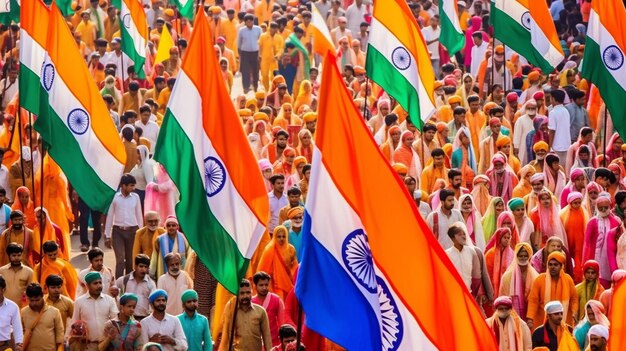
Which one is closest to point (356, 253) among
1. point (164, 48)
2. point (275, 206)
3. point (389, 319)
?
point (389, 319)

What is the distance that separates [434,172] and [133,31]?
546cm

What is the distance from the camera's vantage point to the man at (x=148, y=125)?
20.3 meters

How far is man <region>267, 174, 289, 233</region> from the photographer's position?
1738 cm

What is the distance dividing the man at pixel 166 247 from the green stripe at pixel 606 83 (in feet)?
12.7

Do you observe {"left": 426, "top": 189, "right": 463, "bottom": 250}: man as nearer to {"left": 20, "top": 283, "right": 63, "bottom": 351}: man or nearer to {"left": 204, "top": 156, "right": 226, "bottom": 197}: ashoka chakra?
{"left": 20, "top": 283, "right": 63, "bottom": 351}: man

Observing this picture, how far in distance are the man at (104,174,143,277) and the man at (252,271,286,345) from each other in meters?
3.02

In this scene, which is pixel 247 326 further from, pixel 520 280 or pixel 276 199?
pixel 276 199

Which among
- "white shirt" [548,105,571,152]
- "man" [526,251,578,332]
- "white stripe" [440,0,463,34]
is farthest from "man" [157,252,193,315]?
"white stripe" [440,0,463,34]

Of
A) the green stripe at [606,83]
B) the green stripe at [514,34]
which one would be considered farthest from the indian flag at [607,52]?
the green stripe at [514,34]

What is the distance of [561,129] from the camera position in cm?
2036

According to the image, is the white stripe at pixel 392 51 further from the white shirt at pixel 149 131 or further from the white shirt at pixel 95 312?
the white shirt at pixel 95 312

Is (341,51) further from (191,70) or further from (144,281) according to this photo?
(191,70)

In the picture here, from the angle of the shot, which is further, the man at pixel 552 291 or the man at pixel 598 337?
the man at pixel 552 291

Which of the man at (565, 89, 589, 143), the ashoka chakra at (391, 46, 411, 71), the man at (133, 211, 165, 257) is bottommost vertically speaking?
the man at (133, 211, 165, 257)
